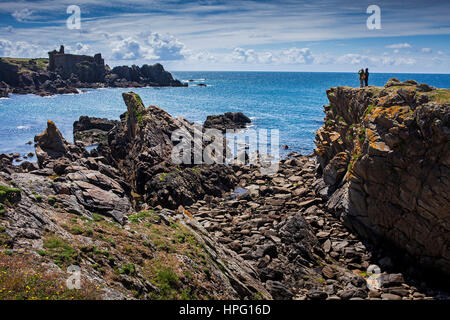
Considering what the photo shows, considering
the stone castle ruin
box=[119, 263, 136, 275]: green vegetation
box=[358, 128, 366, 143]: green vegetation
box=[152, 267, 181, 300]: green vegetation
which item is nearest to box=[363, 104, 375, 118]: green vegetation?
box=[358, 128, 366, 143]: green vegetation

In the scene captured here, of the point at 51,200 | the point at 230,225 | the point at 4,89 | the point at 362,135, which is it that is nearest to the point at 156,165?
the point at 230,225

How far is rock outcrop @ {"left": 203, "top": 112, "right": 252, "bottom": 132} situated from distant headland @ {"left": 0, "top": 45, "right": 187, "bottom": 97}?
88.5m

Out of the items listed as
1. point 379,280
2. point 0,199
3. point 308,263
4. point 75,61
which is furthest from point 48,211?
point 75,61

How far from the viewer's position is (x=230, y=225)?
27625 millimetres

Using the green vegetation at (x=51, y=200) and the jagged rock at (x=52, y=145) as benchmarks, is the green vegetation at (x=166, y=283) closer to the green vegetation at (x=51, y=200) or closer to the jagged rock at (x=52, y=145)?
the green vegetation at (x=51, y=200)

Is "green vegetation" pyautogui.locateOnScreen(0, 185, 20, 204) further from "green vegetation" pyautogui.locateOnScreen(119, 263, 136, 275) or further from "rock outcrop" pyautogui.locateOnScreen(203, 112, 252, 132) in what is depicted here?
"rock outcrop" pyautogui.locateOnScreen(203, 112, 252, 132)

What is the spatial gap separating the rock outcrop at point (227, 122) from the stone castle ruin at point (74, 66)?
125 meters

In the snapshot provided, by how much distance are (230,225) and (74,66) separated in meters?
173

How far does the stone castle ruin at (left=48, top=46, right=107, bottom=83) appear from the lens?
557 ft

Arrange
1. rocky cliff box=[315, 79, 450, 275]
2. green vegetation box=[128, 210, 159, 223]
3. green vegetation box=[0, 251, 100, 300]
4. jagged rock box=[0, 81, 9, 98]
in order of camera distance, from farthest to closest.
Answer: jagged rock box=[0, 81, 9, 98]
rocky cliff box=[315, 79, 450, 275]
green vegetation box=[128, 210, 159, 223]
green vegetation box=[0, 251, 100, 300]

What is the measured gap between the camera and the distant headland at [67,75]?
136 m

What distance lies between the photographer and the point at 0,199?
1529 cm
